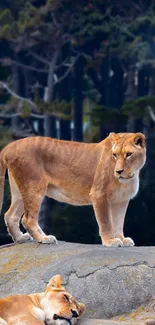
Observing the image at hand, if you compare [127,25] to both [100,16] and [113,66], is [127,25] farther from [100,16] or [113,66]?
[113,66]

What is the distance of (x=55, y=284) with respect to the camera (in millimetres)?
7547

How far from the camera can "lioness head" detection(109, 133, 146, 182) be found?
8836 mm

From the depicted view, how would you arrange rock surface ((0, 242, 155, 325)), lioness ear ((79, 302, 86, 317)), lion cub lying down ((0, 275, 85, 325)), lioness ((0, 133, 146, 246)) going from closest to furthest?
lion cub lying down ((0, 275, 85, 325)), lioness ear ((79, 302, 86, 317)), rock surface ((0, 242, 155, 325)), lioness ((0, 133, 146, 246))

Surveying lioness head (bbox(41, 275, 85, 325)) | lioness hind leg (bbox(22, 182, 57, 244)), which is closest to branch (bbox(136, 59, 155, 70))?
lioness hind leg (bbox(22, 182, 57, 244))

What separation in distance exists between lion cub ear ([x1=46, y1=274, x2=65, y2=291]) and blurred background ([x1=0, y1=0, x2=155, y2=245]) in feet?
36.2

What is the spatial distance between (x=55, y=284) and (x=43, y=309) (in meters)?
0.25

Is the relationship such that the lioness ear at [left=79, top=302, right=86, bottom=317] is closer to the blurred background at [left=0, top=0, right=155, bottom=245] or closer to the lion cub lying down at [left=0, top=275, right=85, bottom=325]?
Result: the lion cub lying down at [left=0, top=275, right=85, bottom=325]

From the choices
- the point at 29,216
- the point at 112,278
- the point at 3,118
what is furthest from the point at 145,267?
the point at 3,118

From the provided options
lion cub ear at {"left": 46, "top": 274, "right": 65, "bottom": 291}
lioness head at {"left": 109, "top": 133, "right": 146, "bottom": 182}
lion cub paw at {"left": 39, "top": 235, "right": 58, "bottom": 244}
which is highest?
lioness head at {"left": 109, "top": 133, "right": 146, "bottom": 182}

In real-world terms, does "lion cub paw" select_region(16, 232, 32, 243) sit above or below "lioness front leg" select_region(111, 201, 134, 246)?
below

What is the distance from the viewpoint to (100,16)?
2052cm

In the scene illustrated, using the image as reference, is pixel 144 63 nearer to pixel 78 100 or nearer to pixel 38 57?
pixel 78 100

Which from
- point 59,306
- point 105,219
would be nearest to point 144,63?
point 105,219

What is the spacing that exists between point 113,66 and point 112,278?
53.1 feet
